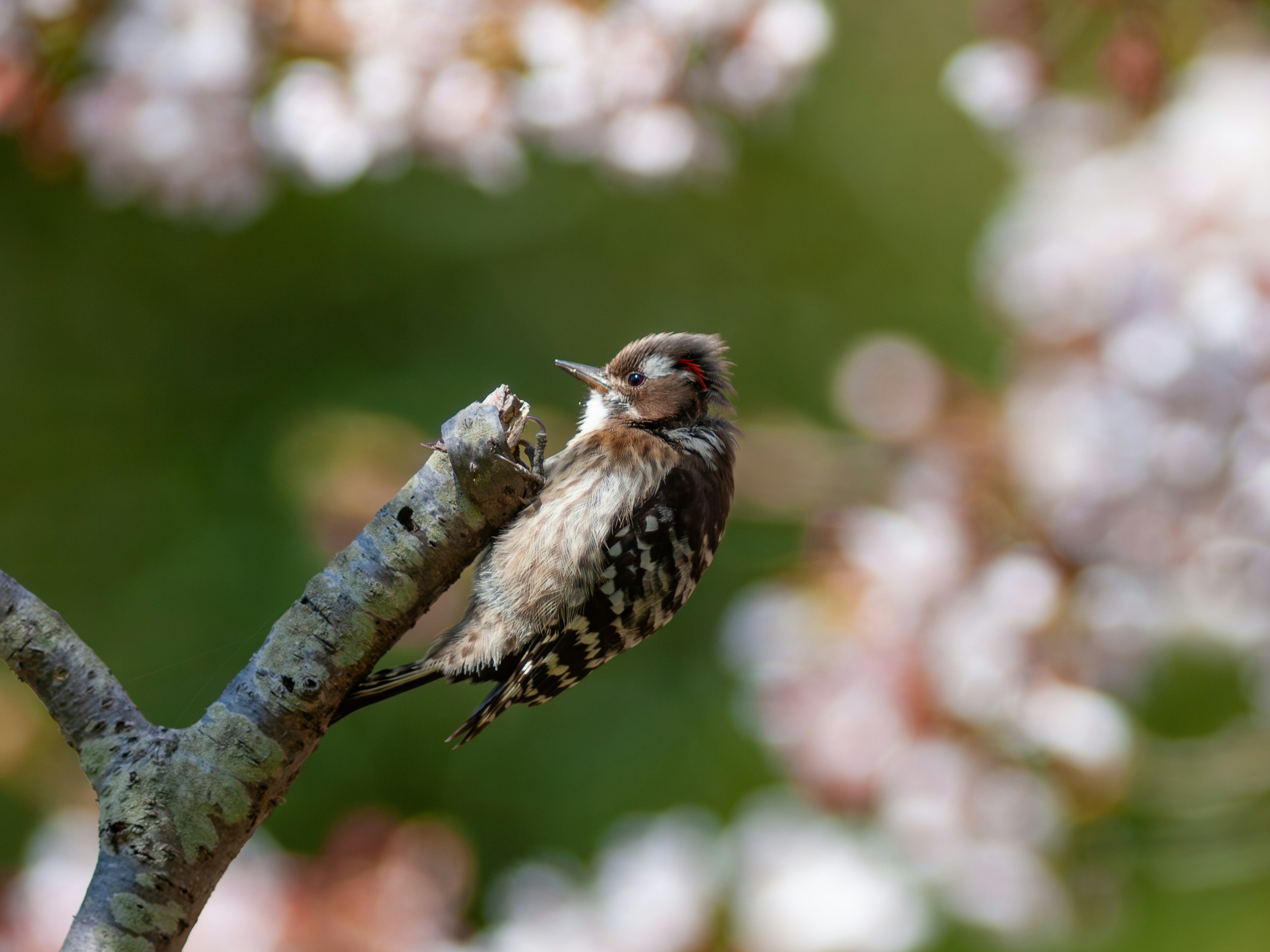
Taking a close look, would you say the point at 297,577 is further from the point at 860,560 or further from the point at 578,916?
the point at 860,560

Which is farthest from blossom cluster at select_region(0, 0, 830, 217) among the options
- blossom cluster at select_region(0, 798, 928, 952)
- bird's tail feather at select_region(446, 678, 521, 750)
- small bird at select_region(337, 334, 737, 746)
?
blossom cluster at select_region(0, 798, 928, 952)

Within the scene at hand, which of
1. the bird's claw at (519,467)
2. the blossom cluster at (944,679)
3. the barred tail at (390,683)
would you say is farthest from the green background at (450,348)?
the bird's claw at (519,467)

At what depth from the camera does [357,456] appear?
2127mm

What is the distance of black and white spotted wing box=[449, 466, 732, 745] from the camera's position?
4.04 ft

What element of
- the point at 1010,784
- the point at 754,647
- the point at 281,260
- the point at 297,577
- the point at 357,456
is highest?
the point at 281,260

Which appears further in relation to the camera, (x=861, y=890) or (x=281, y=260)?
(x=281, y=260)

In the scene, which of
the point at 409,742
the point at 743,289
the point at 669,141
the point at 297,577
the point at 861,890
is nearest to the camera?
the point at 669,141

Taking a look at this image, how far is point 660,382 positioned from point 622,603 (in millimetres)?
362

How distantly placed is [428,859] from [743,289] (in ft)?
9.77

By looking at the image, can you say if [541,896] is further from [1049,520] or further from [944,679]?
[1049,520]

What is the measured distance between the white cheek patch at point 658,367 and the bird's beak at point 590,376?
0.20 feet

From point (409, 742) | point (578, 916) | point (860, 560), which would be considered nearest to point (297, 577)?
point (409, 742)

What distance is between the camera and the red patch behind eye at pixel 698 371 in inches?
57.8

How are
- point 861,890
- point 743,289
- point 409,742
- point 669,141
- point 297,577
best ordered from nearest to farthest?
point 669,141 → point 861,890 → point 297,577 → point 409,742 → point 743,289
